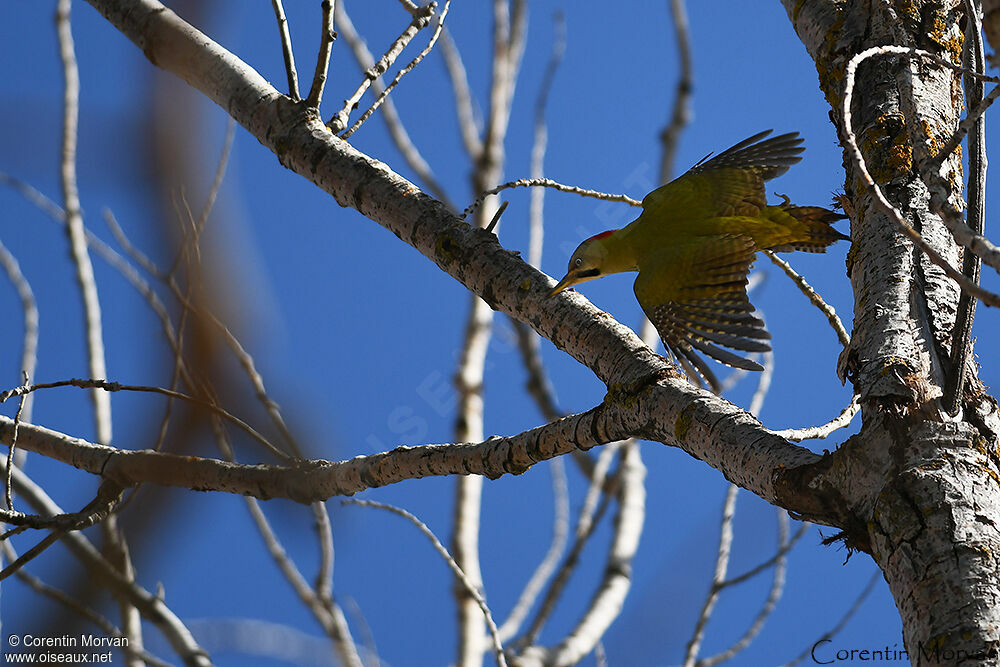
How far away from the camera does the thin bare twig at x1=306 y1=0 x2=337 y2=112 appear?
9.29 feet

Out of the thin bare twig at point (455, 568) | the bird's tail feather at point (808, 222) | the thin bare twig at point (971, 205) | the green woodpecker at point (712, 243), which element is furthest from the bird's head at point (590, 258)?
the thin bare twig at point (971, 205)

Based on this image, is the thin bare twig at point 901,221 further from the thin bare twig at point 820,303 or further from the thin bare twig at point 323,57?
the thin bare twig at point 323,57

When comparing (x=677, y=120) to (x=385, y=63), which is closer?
(x=385, y=63)

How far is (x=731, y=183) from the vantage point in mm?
4312

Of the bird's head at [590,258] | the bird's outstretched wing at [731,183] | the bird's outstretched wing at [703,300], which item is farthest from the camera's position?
the bird's head at [590,258]

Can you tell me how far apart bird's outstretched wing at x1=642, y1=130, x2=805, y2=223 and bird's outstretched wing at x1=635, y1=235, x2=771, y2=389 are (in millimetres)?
259

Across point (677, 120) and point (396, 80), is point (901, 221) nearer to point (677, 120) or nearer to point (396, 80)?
point (396, 80)

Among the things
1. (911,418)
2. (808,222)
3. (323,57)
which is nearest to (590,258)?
(808,222)

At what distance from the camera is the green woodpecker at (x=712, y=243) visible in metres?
3.76

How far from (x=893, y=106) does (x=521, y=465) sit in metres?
1.52

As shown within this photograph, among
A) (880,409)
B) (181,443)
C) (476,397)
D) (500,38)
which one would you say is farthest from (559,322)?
(500,38)

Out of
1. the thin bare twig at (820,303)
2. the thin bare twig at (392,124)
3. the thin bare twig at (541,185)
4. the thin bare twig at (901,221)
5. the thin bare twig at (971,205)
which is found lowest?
the thin bare twig at (901,221)

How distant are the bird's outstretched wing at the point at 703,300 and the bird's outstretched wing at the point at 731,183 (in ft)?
0.85

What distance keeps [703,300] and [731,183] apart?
75cm
